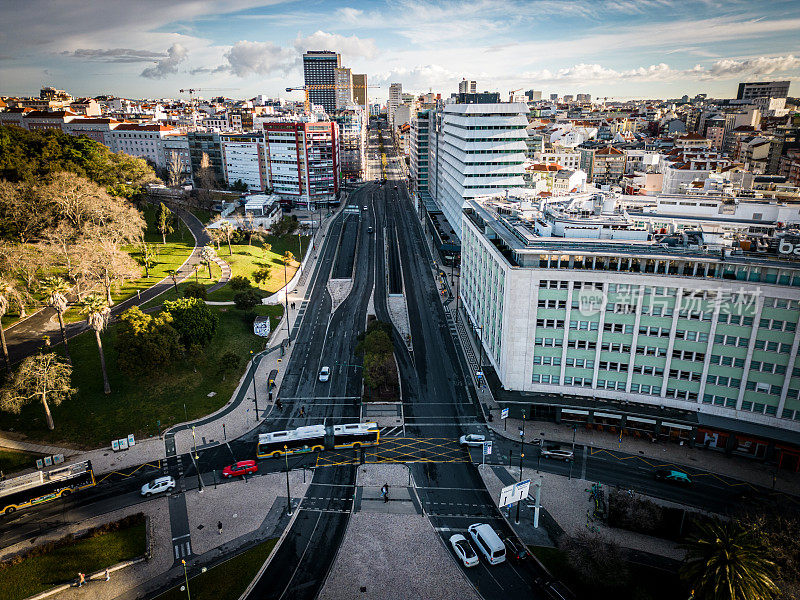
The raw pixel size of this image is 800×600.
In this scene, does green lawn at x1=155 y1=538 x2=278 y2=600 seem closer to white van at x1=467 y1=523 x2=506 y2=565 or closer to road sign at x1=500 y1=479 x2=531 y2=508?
white van at x1=467 y1=523 x2=506 y2=565

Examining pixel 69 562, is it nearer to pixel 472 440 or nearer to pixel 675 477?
pixel 472 440

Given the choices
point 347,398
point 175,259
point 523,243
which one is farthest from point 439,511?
point 175,259

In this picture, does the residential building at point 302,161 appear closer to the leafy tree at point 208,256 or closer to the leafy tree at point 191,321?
the leafy tree at point 208,256

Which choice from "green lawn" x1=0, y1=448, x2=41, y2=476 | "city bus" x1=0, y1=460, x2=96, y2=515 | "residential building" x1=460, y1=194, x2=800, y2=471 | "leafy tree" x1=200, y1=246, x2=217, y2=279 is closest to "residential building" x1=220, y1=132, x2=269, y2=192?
"leafy tree" x1=200, y1=246, x2=217, y2=279

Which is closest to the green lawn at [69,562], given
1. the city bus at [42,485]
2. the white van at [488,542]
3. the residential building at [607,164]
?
the city bus at [42,485]

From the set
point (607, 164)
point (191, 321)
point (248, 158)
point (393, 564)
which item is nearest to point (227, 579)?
point (393, 564)

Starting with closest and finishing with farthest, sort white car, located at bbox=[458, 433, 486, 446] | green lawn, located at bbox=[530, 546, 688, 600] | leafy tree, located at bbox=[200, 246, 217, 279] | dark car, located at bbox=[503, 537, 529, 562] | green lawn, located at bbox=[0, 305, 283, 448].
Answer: green lawn, located at bbox=[530, 546, 688, 600] → dark car, located at bbox=[503, 537, 529, 562] → white car, located at bbox=[458, 433, 486, 446] → green lawn, located at bbox=[0, 305, 283, 448] → leafy tree, located at bbox=[200, 246, 217, 279]

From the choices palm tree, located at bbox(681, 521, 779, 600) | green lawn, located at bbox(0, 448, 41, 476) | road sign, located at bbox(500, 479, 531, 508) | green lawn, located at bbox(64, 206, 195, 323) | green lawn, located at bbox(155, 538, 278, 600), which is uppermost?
green lawn, located at bbox(64, 206, 195, 323)

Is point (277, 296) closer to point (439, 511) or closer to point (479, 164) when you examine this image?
point (479, 164)
